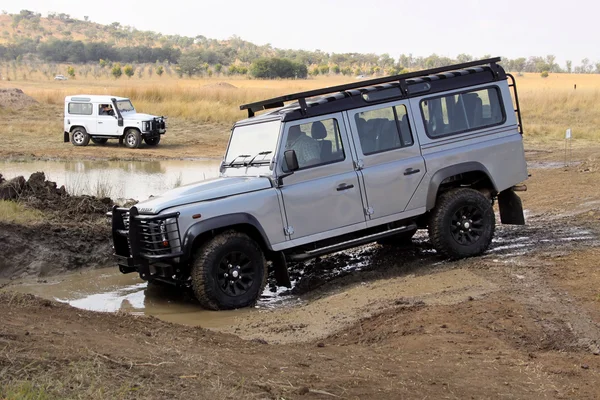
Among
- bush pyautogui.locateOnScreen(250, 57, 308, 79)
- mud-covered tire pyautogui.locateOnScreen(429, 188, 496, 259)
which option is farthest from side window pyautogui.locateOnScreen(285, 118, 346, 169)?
bush pyautogui.locateOnScreen(250, 57, 308, 79)

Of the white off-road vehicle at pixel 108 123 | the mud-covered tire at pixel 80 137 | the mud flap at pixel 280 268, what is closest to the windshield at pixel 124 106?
the white off-road vehicle at pixel 108 123

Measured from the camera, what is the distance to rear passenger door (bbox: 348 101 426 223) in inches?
374

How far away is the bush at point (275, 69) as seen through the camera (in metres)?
82.4

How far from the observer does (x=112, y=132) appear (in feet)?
97.5

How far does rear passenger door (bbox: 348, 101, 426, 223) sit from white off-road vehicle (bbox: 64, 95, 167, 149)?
800 inches

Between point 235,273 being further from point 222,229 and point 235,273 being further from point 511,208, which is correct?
point 511,208

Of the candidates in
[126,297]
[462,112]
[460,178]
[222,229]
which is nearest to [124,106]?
[126,297]

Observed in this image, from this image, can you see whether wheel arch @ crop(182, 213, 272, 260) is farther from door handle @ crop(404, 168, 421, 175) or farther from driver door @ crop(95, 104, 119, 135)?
driver door @ crop(95, 104, 119, 135)

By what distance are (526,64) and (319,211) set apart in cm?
11324

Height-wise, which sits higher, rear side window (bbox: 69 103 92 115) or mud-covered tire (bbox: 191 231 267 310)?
rear side window (bbox: 69 103 92 115)

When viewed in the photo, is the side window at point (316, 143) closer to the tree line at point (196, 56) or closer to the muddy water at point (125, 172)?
the muddy water at point (125, 172)

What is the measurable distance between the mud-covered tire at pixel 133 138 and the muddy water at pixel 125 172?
143 inches

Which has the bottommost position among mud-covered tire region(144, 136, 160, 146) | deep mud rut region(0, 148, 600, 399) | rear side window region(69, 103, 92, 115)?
deep mud rut region(0, 148, 600, 399)

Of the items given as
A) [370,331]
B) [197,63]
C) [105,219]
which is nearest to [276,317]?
[370,331]
